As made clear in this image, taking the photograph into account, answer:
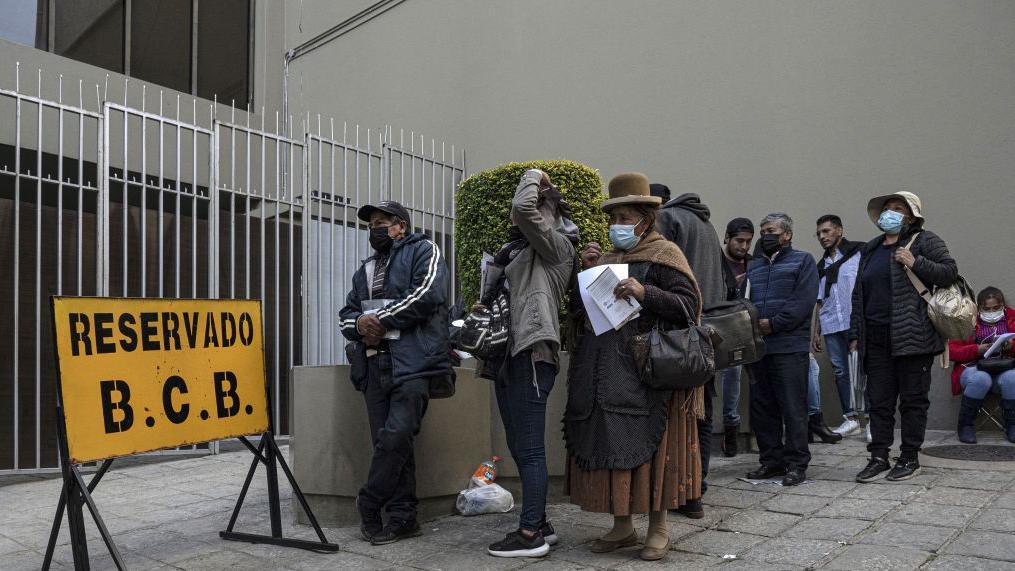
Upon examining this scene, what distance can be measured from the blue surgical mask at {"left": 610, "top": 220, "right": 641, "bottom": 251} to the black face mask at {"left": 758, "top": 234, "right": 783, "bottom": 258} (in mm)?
1839

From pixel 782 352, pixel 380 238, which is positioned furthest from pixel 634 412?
pixel 782 352

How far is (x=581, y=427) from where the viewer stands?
13.1 ft

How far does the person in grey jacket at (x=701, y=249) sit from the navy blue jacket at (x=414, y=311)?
1.44 metres

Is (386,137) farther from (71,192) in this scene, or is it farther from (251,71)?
(71,192)

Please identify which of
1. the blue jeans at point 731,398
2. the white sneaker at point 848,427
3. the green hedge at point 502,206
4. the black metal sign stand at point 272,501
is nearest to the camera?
the black metal sign stand at point 272,501

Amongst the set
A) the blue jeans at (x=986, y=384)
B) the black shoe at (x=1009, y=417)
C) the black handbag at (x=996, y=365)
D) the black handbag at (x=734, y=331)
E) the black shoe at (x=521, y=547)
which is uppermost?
the black handbag at (x=734, y=331)

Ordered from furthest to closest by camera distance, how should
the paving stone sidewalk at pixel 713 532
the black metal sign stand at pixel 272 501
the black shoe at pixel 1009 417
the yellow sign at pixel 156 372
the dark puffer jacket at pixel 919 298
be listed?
the black shoe at pixel 1009 417, the dark puffer jacket at pixel 919 298, the black metal sign stand at pixel 272 501, the paving stone sidewalk at pixel 713 532, the yellow sign at pixel 156 372

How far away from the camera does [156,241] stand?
799 centimetres

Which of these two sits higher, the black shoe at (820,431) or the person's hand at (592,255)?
the person's hand at (592,255)

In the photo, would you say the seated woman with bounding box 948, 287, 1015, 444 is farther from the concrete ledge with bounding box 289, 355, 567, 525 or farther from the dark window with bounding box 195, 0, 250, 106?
the dark window with bounding box 195, 0, 250, 106

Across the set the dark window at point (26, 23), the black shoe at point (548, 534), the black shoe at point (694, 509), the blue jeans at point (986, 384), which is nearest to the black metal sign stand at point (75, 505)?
the black shoe at point (548, 534)

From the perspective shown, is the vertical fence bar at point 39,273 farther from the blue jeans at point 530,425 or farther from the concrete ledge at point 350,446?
the blue jeans at point 530,425

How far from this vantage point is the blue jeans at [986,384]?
636cm

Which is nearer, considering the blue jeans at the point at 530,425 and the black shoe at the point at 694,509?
the blue jeans at the point at 530,425
